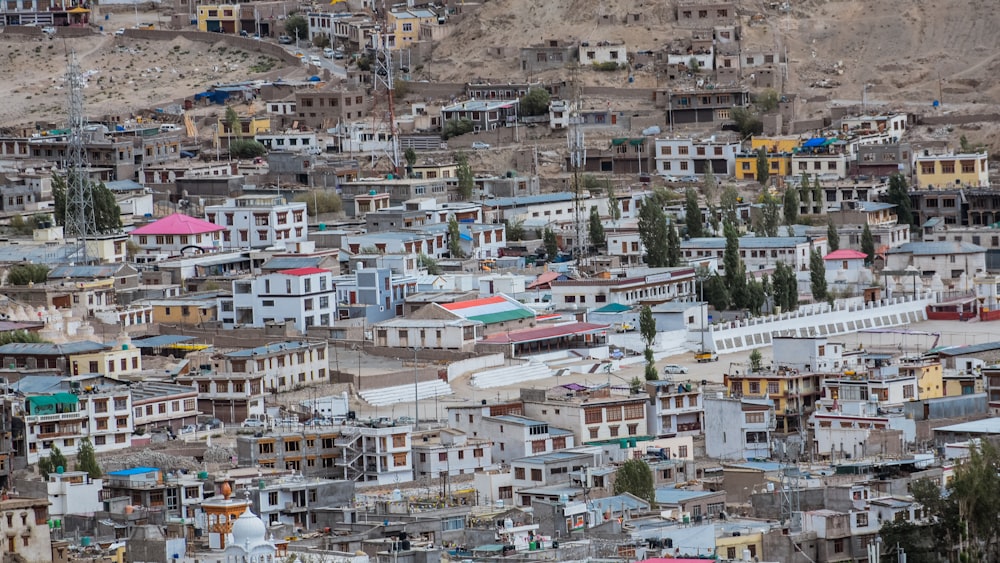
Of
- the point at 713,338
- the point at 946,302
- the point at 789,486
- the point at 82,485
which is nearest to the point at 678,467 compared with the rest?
the point at 789,486

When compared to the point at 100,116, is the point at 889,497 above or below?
above

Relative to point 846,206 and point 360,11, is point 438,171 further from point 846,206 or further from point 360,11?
point 360,11

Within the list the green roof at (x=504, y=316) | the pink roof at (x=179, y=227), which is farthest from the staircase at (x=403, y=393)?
the pink roof at (x=179, y=227)

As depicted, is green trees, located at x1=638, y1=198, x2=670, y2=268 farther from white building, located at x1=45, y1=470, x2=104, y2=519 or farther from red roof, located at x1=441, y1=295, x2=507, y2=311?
white building, located at x1=45, y1=470, x2=104, y2=519

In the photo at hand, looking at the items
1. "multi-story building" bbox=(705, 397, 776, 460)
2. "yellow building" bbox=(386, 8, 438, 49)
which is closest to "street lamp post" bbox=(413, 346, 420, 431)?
"multi-story building" bbox=(705, 397, 776, 460)

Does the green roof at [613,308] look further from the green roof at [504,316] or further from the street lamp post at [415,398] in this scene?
the street lamp post at [415,398]

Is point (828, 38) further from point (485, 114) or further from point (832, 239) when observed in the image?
point (832, 239)

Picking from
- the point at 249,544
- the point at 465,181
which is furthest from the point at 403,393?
the point at 465,181
